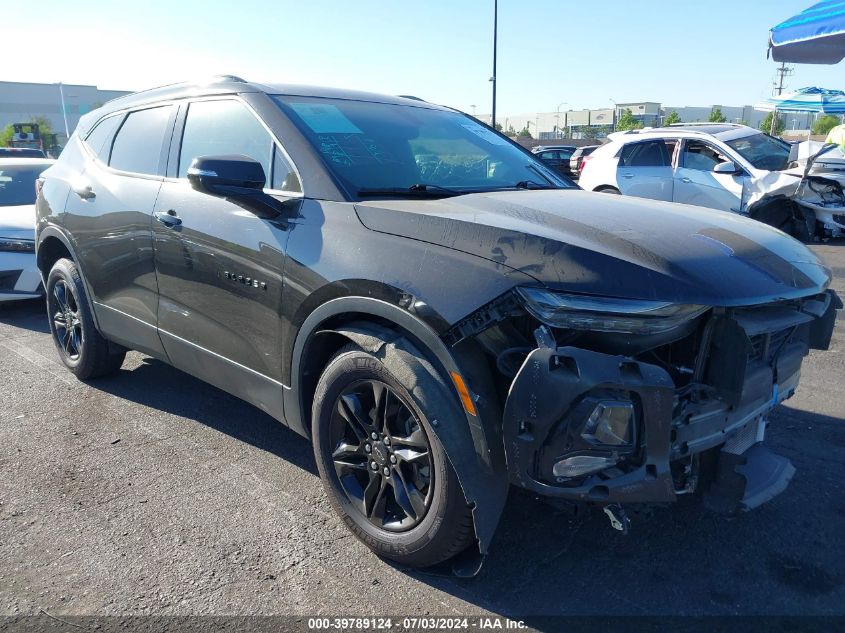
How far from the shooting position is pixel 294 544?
114 inches

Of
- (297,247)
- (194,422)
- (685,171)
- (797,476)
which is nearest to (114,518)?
(194,422)

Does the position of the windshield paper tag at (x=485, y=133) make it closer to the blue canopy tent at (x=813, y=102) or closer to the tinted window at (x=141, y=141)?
the tinted window at (x=141, y=141)

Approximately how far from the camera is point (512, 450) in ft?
7.34

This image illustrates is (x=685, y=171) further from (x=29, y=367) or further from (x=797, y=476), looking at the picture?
(x=29, y=367)

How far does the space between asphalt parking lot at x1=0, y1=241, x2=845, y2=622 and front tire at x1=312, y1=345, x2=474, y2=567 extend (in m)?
0.15

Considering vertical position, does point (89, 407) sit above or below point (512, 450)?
below

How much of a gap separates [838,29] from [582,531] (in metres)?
7.81

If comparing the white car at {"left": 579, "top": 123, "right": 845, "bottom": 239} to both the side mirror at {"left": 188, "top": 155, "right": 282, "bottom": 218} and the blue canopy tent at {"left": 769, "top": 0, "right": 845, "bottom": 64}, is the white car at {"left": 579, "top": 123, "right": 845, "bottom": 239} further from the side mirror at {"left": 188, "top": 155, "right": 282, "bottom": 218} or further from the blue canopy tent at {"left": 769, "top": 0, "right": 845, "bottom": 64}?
the side mirror at {"left": 188, "top": 155, "right": 282, "bottom": 218}

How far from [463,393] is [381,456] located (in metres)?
0.57

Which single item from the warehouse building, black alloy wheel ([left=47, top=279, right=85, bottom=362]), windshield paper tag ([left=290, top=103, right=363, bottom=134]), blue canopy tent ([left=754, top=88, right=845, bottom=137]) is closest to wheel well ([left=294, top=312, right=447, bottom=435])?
windshield paper tag ([left=290, top=103, right=363, bottom=134])

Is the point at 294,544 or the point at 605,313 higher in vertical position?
the point at 605,313

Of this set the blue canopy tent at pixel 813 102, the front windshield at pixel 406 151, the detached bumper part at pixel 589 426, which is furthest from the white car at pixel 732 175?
the blue canopy tent at pixel 813 102

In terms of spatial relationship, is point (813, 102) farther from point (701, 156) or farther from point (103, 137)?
point (103, 137)

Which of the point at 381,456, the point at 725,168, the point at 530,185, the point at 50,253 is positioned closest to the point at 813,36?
the point at 725,168
